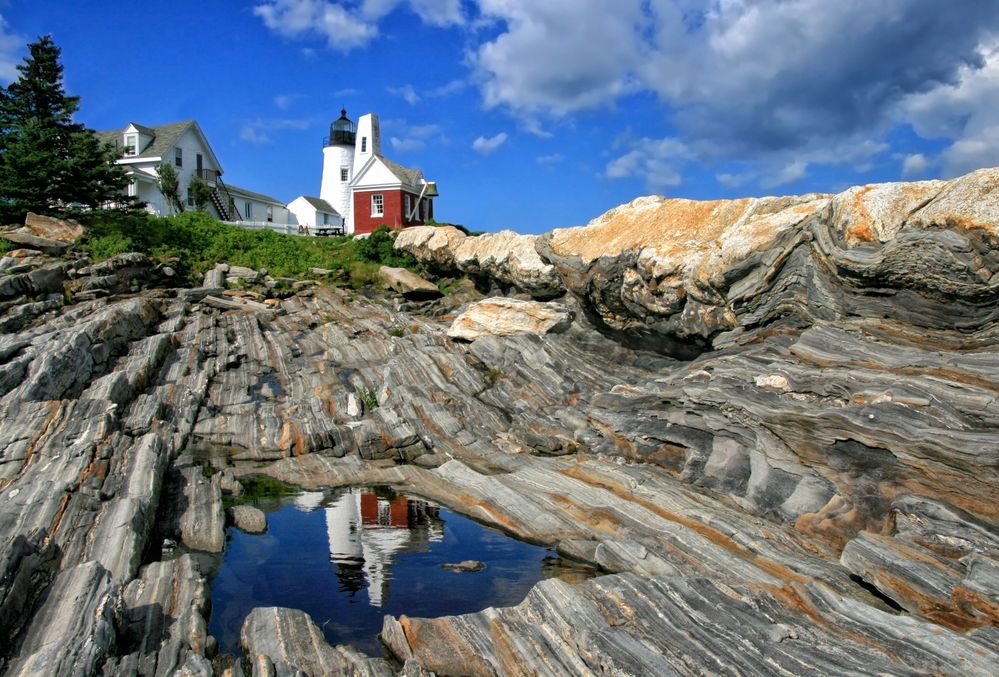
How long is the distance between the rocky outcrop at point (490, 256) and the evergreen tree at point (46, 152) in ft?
56.5

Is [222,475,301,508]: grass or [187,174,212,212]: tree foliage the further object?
[187,174,212,212]: tree foliage

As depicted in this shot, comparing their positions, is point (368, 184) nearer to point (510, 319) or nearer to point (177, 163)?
point (177, 163)

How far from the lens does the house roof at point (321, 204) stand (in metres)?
69.1

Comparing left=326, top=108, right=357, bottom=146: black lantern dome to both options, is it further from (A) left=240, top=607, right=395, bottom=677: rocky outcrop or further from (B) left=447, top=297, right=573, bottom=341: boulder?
(A) left=240, top=607, right=395, bottom=677: rocky outcrop

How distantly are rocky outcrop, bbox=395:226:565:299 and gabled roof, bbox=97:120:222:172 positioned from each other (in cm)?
2611

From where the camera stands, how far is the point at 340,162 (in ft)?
235

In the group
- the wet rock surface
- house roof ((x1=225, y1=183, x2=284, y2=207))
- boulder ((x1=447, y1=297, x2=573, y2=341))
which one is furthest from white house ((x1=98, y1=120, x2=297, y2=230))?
boulder ((x1=447, y1=297, x2=573, y2=341))

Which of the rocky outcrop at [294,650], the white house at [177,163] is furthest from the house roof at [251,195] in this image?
the rocky outcrop at [294,650]

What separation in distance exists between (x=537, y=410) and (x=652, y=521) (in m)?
8.95

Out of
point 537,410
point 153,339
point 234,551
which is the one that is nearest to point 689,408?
point 537,410

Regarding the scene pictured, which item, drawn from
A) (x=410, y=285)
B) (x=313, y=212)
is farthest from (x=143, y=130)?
(x=410, y=285)

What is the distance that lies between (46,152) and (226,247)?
34.6 feet

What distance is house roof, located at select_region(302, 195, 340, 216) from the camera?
69125mm

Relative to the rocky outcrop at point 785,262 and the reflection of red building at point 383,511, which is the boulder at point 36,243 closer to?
the rocky outcrop at point 785,262
